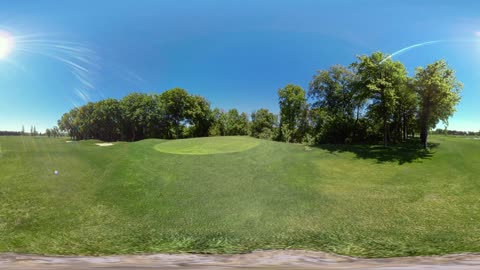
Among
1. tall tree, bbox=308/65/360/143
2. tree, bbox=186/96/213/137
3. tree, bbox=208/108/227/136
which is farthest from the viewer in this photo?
tree, bbox=208/108/227/136

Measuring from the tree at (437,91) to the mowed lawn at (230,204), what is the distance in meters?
5.42

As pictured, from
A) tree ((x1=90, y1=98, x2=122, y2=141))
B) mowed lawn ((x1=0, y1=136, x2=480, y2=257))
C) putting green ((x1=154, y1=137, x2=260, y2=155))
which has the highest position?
tree ((x1=90, y1=98, x2=122, y2=141))

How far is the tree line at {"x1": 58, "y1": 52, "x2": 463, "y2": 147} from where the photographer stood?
23938mm

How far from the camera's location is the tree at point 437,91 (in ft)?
73.6

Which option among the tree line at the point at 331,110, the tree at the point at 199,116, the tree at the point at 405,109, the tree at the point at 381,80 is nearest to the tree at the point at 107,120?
the tree line at the point at 331,110

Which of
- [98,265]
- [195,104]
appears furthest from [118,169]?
[195,104]

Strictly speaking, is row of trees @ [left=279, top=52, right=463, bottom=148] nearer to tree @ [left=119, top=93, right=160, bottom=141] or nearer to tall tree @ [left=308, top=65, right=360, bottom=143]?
tall tree @ [left=308, top=65, right=360, bottom=143]

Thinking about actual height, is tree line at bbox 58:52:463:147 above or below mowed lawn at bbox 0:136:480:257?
above

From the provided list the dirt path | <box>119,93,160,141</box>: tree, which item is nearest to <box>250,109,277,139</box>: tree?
<box>119,93,160,141</box>: tree

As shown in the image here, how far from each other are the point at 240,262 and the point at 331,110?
37380 mm

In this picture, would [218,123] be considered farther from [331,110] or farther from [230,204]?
[230,204]

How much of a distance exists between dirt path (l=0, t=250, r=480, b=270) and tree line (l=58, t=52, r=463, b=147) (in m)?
22.5

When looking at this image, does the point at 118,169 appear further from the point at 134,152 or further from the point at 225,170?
the point at 225,170

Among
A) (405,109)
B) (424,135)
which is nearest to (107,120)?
(405,109)
